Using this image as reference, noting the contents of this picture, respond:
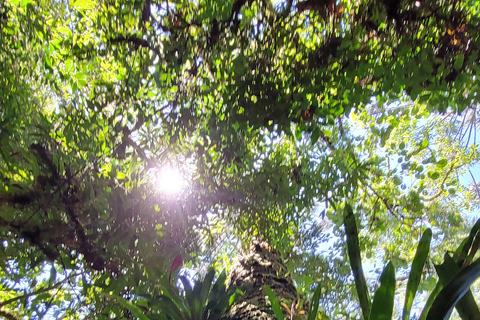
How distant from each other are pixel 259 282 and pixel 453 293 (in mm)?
658

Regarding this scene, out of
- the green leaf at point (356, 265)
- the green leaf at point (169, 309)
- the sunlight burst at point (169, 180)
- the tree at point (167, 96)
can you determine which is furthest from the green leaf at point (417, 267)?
the sunlight burst at point (169, 180)

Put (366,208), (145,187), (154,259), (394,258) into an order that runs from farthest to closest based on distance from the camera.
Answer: (366,208) < (394,258) < (145,187) < (154,259)

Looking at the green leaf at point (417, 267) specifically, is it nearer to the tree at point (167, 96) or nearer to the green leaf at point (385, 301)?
the green leaf at point (385, 301)

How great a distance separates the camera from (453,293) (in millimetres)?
608

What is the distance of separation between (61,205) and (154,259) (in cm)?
32

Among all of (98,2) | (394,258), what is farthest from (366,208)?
(98,2)

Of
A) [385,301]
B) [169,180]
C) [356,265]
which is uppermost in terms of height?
[169,180]

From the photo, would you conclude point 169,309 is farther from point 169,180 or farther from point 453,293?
point 453,293

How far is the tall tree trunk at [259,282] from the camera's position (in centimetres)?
94

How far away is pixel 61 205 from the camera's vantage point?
2.90 ft

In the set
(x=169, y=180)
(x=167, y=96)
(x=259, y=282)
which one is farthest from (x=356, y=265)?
(x=167, y=96)

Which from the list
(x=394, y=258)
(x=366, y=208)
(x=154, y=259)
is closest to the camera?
(x=154, y=259)

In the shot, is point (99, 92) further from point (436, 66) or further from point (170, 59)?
point (436, 66)

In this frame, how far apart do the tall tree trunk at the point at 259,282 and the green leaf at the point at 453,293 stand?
0.45 m
